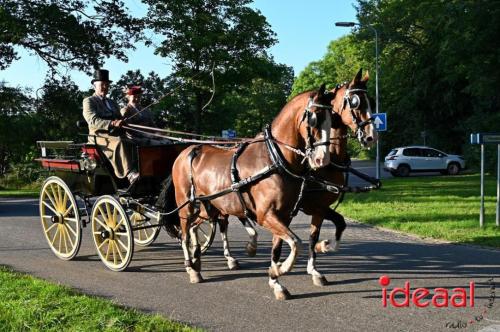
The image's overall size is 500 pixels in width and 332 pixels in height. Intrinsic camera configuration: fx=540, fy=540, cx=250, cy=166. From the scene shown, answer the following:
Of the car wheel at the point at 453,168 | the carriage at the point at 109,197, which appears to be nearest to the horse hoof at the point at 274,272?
the carriage at the point at 109,197

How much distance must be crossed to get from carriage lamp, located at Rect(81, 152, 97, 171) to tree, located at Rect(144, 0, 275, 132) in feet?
47.9

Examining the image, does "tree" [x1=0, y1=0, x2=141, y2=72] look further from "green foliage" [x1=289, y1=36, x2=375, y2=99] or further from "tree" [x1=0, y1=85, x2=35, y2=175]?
"green foliage" [x1=289, y1=36, x2=375, y2=99]

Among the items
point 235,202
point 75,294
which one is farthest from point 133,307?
point 235,202

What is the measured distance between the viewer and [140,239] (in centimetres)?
972

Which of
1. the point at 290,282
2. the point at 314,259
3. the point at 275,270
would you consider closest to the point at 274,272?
the point at 275,270

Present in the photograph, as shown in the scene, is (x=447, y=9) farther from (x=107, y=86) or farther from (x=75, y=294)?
(x=75, y=294)

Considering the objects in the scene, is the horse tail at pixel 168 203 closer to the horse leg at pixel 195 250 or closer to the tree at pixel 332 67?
the horse leg at pixel 195 250

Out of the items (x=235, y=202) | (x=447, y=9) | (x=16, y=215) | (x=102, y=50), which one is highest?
(x=447, y=9)

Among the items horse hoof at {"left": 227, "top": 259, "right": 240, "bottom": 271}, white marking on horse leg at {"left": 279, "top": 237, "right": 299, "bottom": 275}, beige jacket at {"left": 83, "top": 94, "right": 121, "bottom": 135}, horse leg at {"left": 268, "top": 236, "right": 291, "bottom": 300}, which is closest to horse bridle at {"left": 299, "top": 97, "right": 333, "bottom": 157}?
white marking on horse leg at {"left": 279, "top": 237, "right": 299, "bottom": 275}

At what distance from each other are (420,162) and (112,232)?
26560 millimetres

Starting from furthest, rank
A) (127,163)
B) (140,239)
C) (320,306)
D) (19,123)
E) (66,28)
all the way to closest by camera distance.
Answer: (19,123), (66,28), (140,239), (127,163), (320,306)

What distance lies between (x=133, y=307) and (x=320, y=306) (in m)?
2.00

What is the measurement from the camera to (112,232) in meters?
7.74

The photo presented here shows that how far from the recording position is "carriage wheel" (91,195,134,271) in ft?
24.5
